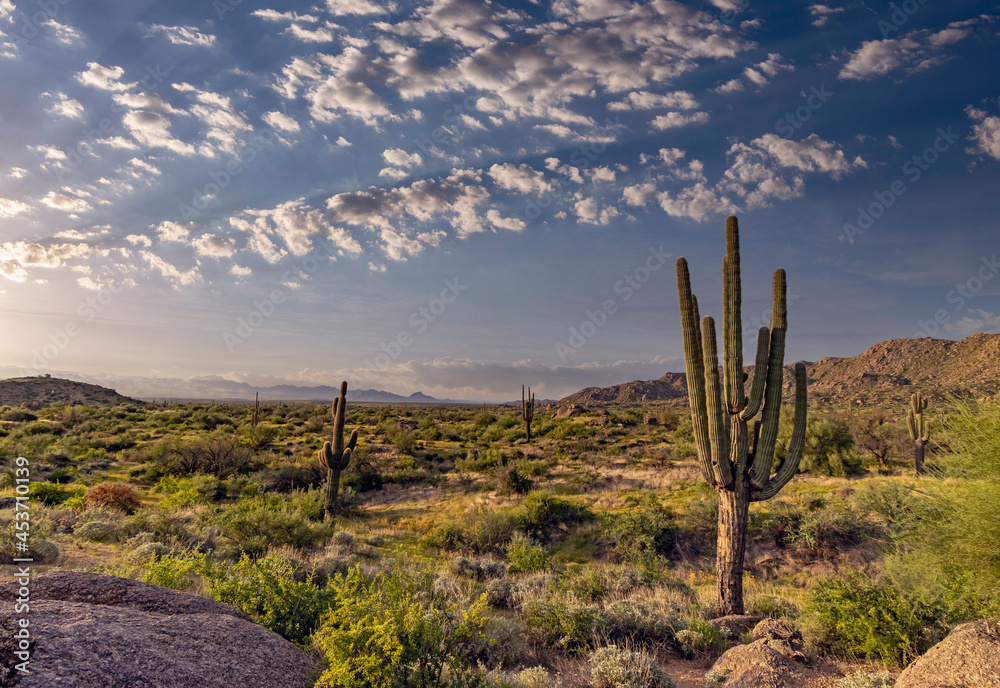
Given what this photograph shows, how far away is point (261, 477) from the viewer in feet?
63.1

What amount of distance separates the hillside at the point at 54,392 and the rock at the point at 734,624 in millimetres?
71758

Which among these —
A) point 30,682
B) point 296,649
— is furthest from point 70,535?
point 30,682

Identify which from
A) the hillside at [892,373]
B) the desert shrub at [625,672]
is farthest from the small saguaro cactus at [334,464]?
the hillside at [892,373]

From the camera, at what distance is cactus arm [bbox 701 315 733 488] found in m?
8.70

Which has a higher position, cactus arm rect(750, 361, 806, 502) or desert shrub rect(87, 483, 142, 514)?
cactus arm rect(750, 361, 806, 502)

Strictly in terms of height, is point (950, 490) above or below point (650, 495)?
above

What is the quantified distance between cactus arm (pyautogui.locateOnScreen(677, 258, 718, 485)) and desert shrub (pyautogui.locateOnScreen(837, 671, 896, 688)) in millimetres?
3893

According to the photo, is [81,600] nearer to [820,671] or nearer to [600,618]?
[600,618]

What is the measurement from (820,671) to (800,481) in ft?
46.1

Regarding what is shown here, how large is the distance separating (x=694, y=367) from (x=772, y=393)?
1.54 m

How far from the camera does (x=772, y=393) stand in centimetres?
912

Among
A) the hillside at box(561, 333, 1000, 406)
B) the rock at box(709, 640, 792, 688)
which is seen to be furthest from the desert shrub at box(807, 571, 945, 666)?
the hillside at box(561, 333, 1000, 406)

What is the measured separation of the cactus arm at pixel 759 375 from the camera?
8.92 metres

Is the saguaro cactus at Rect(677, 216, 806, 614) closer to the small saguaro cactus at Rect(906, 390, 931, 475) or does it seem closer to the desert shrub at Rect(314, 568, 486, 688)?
the desert shrub at Rect(314, 568, 486, 688)
